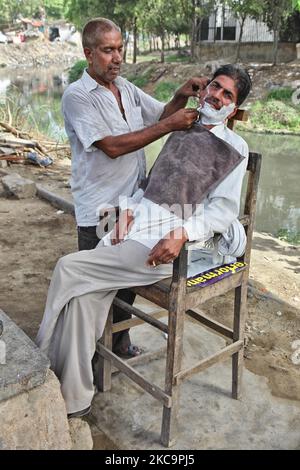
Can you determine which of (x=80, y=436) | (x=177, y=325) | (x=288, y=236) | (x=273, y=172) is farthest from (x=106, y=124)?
(x=273, y=172)

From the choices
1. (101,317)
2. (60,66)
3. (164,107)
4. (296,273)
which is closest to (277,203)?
(296,273)

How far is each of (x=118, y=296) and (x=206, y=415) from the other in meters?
0.84

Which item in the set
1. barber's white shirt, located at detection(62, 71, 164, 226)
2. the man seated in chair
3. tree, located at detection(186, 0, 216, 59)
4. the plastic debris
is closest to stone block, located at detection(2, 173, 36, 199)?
the plastic debris

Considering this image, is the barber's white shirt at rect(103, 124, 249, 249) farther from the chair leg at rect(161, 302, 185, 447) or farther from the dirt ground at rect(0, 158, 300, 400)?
the dirt ground at rect(0, 158, 300, 400)

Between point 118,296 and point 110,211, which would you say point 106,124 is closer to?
point 110,211

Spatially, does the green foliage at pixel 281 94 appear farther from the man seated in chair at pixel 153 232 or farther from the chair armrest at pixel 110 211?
the chair armrest at pixel 110 211

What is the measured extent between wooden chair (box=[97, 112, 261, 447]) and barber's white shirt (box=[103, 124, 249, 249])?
11 centimetres

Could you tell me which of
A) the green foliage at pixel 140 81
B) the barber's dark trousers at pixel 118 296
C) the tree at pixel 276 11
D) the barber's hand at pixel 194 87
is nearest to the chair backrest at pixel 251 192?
the barber's hand at pixel 194 87

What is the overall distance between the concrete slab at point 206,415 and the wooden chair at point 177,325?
9cm

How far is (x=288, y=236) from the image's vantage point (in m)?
6.28

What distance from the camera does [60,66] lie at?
1818 inches
